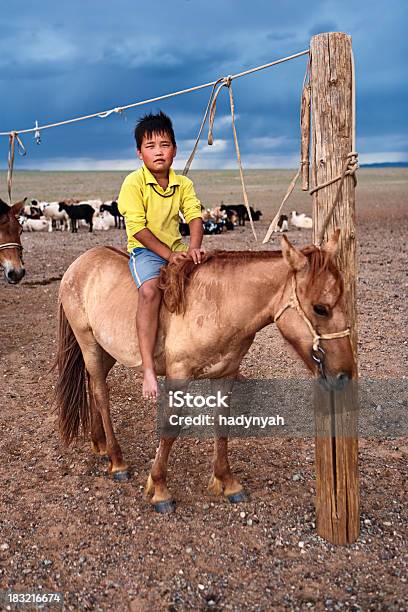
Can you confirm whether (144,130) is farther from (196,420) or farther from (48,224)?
(48,224)

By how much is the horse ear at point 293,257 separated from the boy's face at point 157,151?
1168 mm

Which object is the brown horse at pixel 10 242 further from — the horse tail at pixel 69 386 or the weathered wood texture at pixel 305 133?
the weathered wood texture at pixel 305 133

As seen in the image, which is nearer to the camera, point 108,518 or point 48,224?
point 108,518

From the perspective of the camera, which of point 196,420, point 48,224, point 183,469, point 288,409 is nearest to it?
point 183,469

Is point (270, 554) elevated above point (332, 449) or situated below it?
below

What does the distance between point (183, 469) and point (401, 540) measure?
174 cm

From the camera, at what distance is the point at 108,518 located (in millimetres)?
3855

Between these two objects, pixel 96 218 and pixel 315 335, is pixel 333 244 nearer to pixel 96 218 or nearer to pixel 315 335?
pixel 315 335

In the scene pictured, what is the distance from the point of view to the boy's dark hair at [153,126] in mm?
3584

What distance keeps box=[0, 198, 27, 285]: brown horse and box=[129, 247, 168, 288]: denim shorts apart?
388 centimetres

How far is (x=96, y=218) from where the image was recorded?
2370cm

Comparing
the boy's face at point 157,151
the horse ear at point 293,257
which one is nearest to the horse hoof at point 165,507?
the horse ear at point 293,257

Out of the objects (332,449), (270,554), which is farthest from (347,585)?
(332,449)

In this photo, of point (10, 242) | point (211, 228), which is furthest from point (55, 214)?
point (10, 242)
